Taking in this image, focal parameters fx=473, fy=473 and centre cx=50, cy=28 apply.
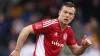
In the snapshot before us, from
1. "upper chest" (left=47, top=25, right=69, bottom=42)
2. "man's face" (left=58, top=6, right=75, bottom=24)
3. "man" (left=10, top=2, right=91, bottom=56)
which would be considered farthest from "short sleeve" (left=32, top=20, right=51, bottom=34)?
"man's face" (left=58, top=6, right=75, bottom=24)

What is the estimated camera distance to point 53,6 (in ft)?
52.5

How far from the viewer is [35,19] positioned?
49.2ft

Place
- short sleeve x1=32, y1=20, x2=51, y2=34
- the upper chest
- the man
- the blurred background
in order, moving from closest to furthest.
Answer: short sleeve x1=32, y1=20, x2=51, y2=34 → the man → the upper chest → the blurred background

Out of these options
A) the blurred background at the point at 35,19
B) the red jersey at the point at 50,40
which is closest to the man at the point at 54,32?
the red jersey at the point at 50,40

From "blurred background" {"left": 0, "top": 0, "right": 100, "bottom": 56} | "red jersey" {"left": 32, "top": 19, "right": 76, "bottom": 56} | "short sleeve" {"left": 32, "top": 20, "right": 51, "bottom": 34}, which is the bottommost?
"blurred background" {"left": 0, "top": 0, "right": 100, "bottom": 56}

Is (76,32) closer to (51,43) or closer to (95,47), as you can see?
(95,47)

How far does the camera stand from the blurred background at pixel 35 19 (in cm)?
1384

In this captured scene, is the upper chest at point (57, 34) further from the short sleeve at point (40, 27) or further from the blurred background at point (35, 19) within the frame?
the blurred background at point (35, 19)

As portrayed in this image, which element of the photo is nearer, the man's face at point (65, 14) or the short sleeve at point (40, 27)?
the short sleeve at point (40, 27)

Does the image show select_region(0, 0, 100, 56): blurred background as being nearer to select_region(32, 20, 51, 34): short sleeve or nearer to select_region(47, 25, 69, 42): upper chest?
select_region(47, 25, 69, 42): upper chest

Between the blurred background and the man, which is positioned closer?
the man

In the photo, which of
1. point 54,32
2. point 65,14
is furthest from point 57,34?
point 65,14

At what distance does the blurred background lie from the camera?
45.4 feet

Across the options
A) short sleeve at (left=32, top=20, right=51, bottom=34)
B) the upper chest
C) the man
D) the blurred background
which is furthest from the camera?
the blurred background
